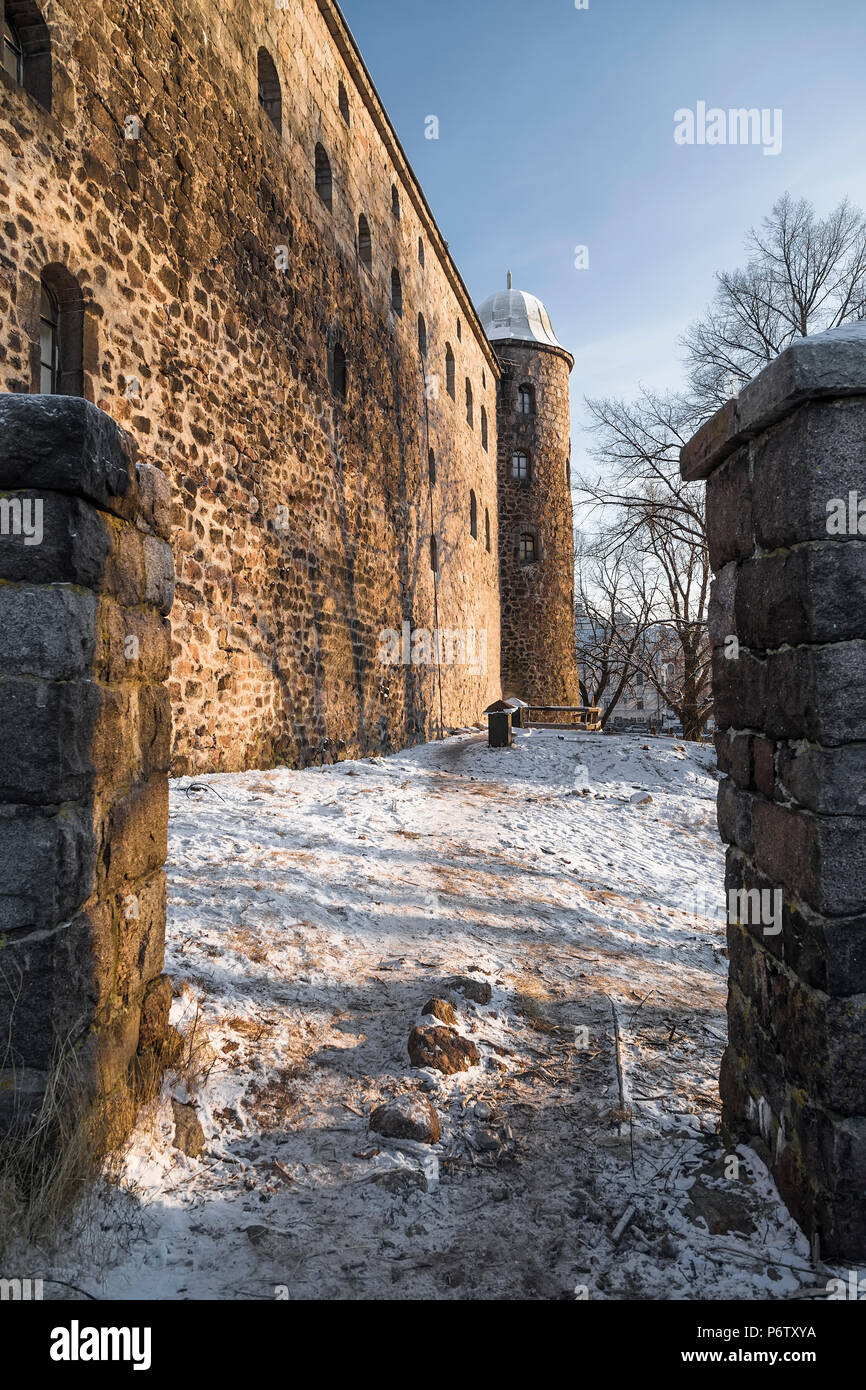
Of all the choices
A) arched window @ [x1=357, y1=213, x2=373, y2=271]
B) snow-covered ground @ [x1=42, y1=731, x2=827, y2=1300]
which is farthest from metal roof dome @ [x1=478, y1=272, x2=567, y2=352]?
snow-covered ground @ [x1=42, y1=731, x2=827, y2=1300]

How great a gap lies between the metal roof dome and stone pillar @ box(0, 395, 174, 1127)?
25.0 metres

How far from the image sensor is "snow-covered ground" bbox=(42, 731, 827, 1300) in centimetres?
204

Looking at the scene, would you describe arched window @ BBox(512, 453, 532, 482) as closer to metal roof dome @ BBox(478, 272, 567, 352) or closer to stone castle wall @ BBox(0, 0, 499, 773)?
metal roof dome @ BBox(478, 272, 567, 352)

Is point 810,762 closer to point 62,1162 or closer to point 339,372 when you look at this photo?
point 62,1162

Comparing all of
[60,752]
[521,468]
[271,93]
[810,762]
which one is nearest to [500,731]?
[271,93]

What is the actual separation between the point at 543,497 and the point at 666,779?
1609 centimetres

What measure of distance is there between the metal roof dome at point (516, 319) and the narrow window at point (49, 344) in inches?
851

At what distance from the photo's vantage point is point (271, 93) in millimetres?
8672

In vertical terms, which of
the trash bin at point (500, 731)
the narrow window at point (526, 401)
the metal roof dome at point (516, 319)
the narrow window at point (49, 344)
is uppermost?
the metal roof dome at point (516, 319)

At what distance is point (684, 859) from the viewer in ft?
24.5

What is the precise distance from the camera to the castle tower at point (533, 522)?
80.0 ft

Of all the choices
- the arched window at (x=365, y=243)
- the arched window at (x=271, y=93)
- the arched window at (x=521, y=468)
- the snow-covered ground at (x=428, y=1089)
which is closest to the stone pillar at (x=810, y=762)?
the snow-covered ground at (x=428, y=1089)

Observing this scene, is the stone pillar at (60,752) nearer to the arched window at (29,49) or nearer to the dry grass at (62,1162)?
the dry grass at (62,1162)

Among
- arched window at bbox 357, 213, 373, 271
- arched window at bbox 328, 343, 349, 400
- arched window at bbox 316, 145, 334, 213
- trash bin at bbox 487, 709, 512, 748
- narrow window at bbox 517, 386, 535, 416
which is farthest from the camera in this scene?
narrow window at bbox 517, 386, 535, 416
